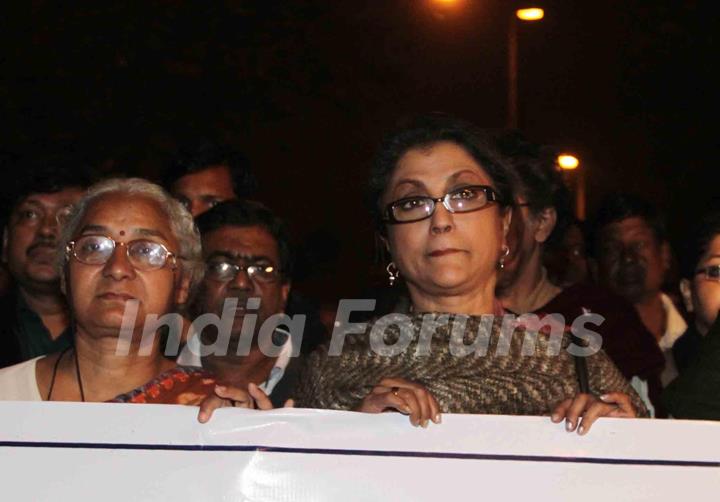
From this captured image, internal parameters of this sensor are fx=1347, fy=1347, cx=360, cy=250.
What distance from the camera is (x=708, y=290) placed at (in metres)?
4.30

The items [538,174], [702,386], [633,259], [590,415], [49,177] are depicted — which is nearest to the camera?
[590,415]

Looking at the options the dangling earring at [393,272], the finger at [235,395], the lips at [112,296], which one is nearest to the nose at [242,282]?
the dangling earring at [393,272]

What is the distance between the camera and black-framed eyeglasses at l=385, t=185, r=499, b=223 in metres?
3.33

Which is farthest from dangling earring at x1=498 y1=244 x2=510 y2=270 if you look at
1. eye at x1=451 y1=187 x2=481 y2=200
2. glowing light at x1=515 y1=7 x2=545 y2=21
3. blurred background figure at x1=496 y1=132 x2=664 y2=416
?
glowing light at x1=515 y1=7 x2=545 y2=21

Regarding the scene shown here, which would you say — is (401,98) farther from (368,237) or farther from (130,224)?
(130,224)

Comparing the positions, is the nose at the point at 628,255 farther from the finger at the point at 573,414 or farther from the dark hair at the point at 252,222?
the finger at the point at 573,414

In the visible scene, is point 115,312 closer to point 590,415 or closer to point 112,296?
point 112,296

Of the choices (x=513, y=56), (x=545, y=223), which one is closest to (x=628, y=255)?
(x=545, y=223)

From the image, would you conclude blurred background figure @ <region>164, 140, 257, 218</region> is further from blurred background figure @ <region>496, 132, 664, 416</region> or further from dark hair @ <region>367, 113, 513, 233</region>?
dark hair @ <region>367, 113, 513, 233</region>

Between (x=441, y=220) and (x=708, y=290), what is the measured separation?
137 cm

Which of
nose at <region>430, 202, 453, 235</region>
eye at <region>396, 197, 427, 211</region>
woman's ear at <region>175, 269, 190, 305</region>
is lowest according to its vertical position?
woman's ear at <region>175, 269, 190, 305</region>

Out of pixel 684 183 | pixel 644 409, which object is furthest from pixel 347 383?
pixel 684 183

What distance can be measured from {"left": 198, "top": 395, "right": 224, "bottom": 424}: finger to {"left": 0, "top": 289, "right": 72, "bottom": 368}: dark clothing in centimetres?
153

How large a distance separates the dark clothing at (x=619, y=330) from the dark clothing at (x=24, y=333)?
1594 mm
